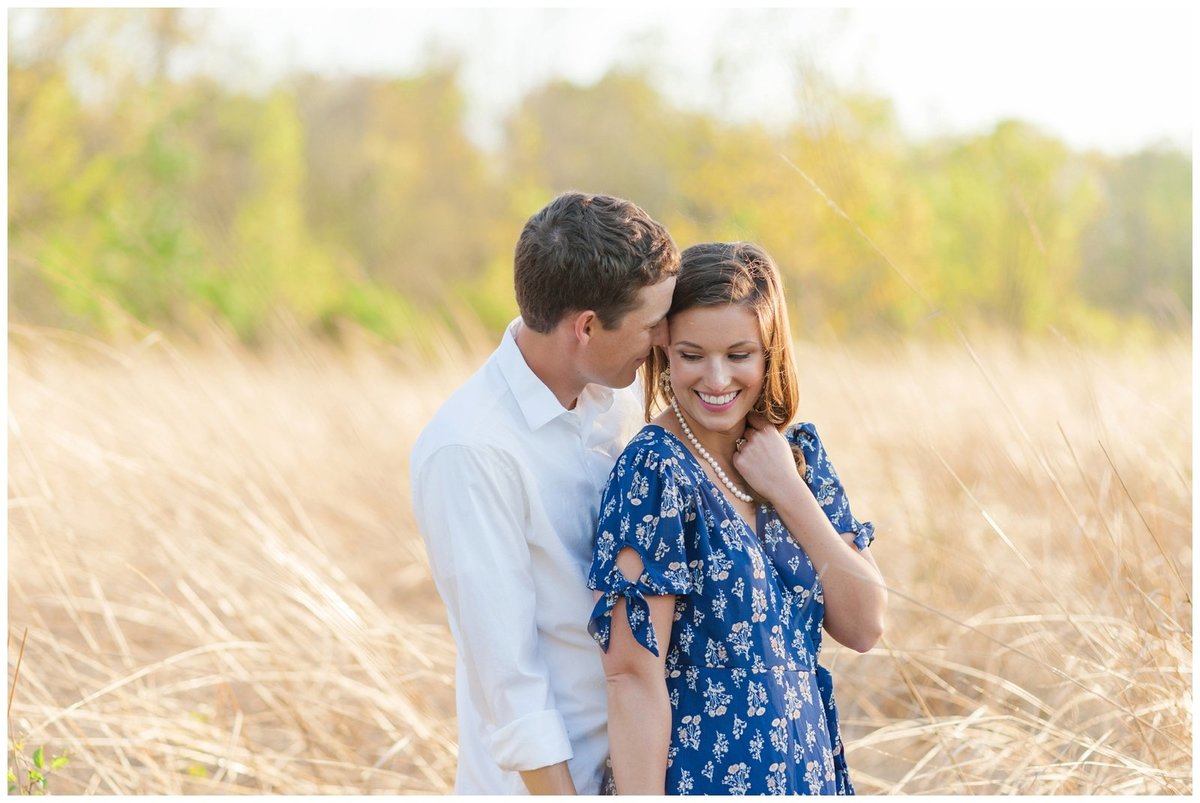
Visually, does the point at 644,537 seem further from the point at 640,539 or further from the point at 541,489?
the point at 541,489

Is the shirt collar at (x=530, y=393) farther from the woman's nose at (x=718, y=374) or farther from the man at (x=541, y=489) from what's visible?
the woman's nose at (x=718, y=374)

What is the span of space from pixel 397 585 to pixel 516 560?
322cm

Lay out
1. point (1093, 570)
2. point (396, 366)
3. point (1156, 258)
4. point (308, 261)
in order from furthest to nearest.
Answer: point (308, 261)
point (1156, 258)
point (396, 366)
point (1093, 570)

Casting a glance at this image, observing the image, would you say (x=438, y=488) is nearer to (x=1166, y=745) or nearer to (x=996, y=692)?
(x=1166, y=745)

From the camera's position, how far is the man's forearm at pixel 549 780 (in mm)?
1809

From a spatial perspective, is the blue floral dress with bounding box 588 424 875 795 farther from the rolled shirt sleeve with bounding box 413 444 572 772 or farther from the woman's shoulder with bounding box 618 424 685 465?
the rolled shirt sleeve with bounding box 413 444 572 772

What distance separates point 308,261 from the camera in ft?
63.4

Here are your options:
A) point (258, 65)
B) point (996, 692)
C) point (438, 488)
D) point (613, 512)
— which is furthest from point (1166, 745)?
point (258, 65)

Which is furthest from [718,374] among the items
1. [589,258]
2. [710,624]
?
[710,624]

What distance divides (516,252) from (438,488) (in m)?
0.44

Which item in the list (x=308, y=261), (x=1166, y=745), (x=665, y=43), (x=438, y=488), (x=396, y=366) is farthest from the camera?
(x=665, y=43)

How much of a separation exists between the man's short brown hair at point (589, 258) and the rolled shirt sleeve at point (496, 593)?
0.95 ft

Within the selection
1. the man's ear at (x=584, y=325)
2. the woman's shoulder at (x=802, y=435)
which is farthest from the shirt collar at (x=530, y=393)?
the woman's shoulder at (x=802, y=435)

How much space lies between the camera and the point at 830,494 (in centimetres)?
201
